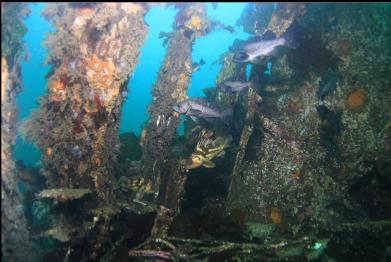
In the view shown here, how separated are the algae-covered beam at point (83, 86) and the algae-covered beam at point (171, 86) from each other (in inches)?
63.2

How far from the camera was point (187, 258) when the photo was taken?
3.66m

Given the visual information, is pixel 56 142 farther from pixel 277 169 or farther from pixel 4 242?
pixel 277 169

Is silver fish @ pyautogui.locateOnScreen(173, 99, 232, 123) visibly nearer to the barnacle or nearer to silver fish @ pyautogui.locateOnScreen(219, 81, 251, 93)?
silver fish @ pyautogui.locateOnScreen(219, 81, 251, 93)

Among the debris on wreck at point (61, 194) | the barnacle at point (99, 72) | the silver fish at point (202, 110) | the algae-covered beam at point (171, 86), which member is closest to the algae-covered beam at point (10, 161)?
the debris on wreck at point (61, 194)

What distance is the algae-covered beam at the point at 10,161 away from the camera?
3.18 metres

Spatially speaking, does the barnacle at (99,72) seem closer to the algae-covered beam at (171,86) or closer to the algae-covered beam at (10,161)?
the algae-covered beam at (10,161)

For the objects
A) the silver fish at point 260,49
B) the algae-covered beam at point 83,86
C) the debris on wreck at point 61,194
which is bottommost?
the debris on wreck at point 61,194

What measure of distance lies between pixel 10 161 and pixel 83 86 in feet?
3.84

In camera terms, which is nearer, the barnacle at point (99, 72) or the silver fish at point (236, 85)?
the barnacle at point (99, 72)

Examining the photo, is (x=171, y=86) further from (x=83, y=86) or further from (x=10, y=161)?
(x=10, y=161)

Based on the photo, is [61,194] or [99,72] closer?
[61,194]

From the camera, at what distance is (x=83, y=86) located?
394 centimetres

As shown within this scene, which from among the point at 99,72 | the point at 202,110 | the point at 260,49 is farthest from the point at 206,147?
the point at 99,72

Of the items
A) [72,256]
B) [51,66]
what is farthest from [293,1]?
[72,256]
